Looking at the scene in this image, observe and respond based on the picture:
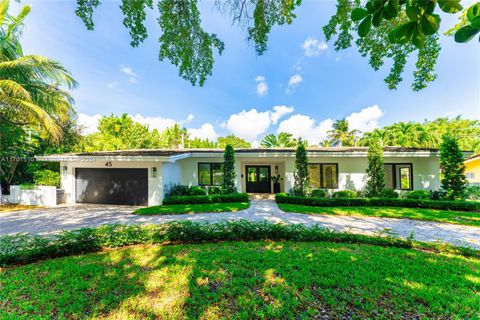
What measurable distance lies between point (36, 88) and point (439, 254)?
657 inches

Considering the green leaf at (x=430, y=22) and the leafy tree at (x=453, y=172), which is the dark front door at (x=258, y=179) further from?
the green leaf at (x=430, y=22)

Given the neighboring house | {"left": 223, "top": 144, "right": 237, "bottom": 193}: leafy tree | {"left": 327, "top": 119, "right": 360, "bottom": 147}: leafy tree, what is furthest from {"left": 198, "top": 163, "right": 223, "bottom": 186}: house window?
{"left": 327, "top": 119, "right": 360, "bottom": 147}: leafy tree

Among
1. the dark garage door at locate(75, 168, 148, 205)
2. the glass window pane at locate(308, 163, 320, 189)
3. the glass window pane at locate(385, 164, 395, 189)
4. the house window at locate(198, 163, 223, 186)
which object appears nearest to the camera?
the dark garage door at locate(75, 168, 148, 205)

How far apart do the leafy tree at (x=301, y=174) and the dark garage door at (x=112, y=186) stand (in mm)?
8666

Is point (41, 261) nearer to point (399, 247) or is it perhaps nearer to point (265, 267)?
point (265, 267)

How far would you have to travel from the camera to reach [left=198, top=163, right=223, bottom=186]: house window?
13070 mm

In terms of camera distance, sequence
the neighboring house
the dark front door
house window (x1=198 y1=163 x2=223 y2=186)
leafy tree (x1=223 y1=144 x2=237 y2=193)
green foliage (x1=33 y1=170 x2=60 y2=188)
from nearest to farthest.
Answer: green foliage (x1=33 y1=170 x2=60 y2=188) < leafy tree (x1=223 y1=144 x2=237 y2=193) < house window (x1=198 y1=163 x2=223 y2=186) < the dark front door < the neighboring house

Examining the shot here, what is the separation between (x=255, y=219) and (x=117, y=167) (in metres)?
8.75

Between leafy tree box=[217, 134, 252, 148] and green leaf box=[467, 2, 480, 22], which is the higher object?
leafy tree box=[217, 134, 252, 148]

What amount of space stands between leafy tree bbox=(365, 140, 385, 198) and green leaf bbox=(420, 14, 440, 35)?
11388 millimetres

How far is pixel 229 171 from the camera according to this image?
455 inches

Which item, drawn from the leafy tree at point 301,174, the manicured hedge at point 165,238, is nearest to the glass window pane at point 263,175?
the leafy tree at point 301,174

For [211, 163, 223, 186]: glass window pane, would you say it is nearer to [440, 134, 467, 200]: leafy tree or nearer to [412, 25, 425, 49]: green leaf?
[412, 25, 425, 49]: green leaf

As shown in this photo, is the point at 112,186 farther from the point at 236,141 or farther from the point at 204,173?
the point at 236,141
